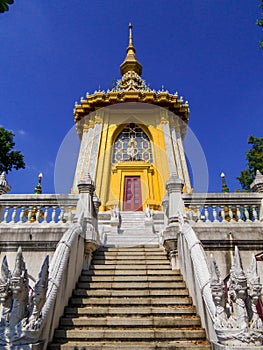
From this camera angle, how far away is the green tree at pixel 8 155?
1431cm

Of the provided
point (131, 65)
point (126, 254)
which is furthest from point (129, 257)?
point (131, 65)

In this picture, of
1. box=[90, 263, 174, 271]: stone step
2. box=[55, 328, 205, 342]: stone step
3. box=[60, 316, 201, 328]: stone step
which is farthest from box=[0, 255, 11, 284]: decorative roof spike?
box=[90, 263, 174, 271]: stone step

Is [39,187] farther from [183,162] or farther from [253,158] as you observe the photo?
[253,158]

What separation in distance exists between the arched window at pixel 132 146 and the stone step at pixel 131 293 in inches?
497

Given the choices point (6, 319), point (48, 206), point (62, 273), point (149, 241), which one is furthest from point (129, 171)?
point (6, 319)

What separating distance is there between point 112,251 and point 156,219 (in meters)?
5.42

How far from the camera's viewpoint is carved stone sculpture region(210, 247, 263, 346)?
154 inches

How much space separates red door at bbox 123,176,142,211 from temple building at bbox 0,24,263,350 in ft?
7.04

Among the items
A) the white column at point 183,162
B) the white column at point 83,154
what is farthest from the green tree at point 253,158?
the white column at point 83,154

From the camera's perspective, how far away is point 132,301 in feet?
19.5

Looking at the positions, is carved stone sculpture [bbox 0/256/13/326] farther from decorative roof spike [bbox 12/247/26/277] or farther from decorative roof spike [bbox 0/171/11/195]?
decorative roof spike [bbox 0/171/11/195]

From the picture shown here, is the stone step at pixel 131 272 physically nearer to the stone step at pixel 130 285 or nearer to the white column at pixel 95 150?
the stone step at pixel 130 285

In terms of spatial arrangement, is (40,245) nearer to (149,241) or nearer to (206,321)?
(149,241)

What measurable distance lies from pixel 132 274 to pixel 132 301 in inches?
37.1
